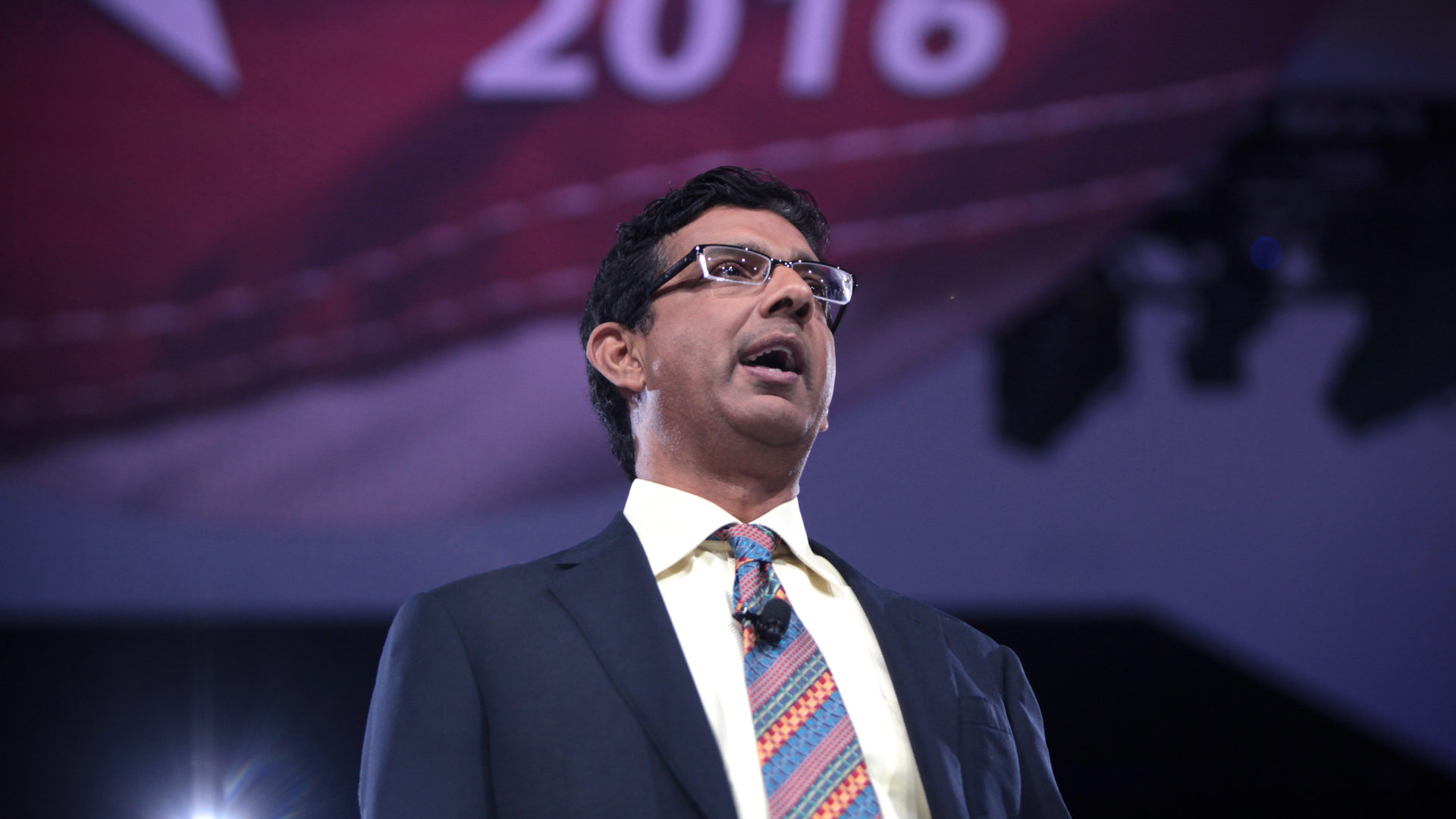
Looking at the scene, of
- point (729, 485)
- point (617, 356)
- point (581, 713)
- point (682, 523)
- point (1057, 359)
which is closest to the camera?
point (581, 713)

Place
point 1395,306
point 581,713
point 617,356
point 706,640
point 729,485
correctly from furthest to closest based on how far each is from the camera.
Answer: point 1395,306 → point 617,356 → point 729,485 → point 706,640 → point 581,713

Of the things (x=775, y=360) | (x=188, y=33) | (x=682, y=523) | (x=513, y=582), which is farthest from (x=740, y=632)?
(x=188, y=33)

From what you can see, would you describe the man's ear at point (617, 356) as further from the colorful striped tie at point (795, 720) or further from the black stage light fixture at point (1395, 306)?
the black stage light fixture at point (1395, 306)

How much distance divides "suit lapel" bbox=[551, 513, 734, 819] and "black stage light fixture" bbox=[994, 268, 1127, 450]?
1.56 metres

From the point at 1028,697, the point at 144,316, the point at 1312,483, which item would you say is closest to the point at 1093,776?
the point at 1312,483

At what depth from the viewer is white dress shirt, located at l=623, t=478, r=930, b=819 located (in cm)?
126

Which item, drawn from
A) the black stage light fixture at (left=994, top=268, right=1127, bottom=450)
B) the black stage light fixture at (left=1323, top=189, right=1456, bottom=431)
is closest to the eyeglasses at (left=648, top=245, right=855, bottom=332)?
the black stage light fixture at (left=994, top=268, right=1127, bottom=450)

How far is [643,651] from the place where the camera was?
49.3 inches

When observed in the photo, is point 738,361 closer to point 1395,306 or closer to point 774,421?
point 774,421

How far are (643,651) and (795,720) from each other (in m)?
0.19

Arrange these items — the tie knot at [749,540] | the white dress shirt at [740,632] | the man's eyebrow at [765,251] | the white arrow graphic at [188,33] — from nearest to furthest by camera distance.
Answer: the white dress shirt at [740,632] < the tie knot at [749,540] < the man's eyebrow at [765,251] < the white arrow graphic at [188,33]

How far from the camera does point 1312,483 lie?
2.77 m

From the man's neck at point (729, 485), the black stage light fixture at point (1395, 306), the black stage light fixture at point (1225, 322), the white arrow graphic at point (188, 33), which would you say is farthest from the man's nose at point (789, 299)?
the black stage light fixture at point (1395, 306)

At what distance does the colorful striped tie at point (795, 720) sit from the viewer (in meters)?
1.23
